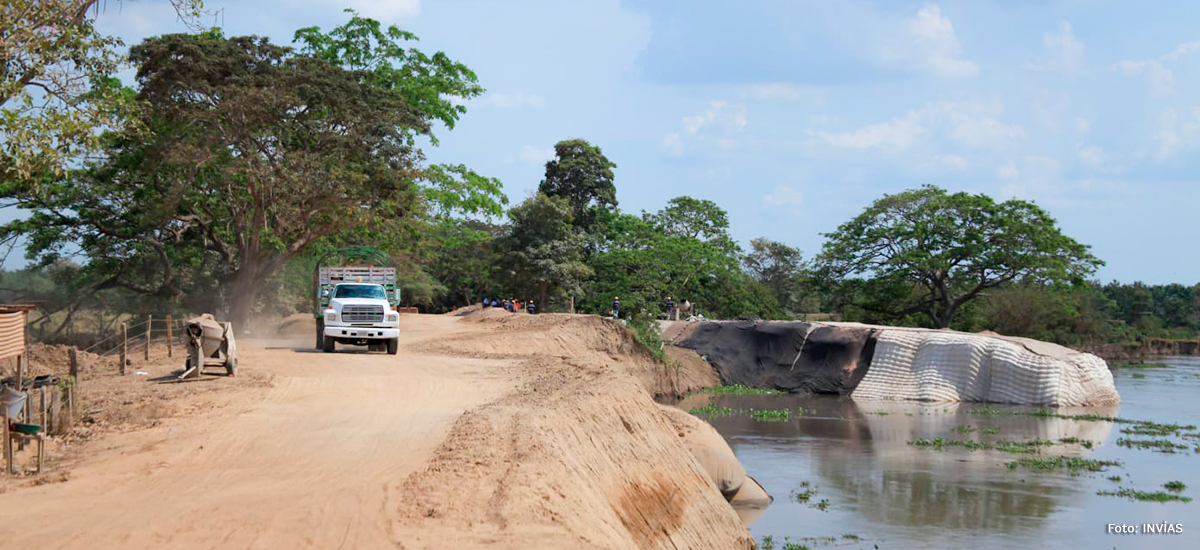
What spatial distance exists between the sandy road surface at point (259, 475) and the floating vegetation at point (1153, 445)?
18283 millimetres

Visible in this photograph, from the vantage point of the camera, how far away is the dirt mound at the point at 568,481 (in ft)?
30.0

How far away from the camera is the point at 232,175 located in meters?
32.7

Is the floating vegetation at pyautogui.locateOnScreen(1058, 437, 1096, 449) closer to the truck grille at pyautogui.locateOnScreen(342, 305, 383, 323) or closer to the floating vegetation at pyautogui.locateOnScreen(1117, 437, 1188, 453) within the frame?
the floating vegetation at pyautogui.locateOnScreen(1117, 437, 1188, 453)

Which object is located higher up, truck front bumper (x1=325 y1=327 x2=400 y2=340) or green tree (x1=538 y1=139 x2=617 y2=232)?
green tree (x1=538 y1=139 x2=617 y2=232)

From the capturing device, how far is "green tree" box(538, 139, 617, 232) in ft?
205

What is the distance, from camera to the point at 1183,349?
77750 mm

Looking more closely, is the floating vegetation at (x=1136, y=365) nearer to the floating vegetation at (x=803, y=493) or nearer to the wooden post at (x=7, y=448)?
the floating vegetation at (x=803, y=493)

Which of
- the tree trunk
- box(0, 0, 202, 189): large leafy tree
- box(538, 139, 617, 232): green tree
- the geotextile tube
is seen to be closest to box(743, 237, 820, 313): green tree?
box(538, 139, 617, 232): green tree

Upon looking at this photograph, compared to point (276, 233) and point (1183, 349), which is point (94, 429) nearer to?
point (276, 233)

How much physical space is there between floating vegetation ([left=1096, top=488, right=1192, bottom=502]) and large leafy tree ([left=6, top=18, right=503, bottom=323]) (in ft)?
79.3

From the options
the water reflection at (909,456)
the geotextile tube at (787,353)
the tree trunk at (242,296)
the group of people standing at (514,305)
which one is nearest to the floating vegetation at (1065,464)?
the water reflection at (909,456)

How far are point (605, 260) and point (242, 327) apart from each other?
24664 mm

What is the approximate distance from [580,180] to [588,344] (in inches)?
1111

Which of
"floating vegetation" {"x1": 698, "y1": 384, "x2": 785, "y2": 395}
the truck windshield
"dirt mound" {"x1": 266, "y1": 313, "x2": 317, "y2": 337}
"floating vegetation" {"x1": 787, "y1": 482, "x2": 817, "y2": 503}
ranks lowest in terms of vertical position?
"floating vegetation" {"x1": 787, "y1": 482, "x2": 817, "y2": 503}
